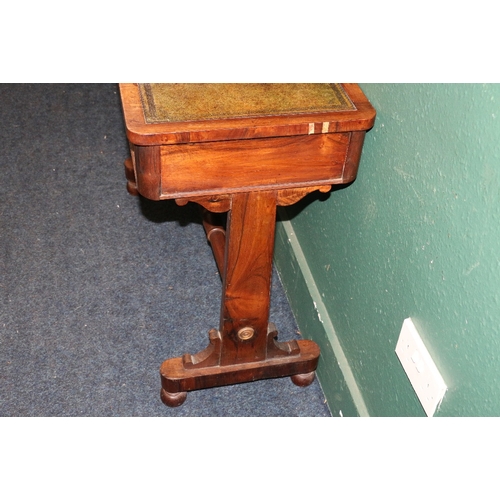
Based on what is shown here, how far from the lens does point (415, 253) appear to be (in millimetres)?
983

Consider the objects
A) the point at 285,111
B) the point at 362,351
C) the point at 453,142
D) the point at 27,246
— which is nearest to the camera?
the point at 453,142

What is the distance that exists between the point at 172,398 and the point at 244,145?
634 mm

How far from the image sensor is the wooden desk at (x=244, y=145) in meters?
0.94

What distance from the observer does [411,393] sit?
1064 millimetres

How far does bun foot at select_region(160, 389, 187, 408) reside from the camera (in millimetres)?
1379

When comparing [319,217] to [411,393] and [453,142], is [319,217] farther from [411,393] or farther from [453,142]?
[453,142]

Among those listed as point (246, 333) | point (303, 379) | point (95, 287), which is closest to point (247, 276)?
point (246, 333)

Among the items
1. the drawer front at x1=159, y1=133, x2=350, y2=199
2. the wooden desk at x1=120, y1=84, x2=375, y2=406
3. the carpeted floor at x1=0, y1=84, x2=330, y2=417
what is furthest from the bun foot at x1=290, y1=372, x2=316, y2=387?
the drawer front at x1=159, y1=133, x2=350, y2=199

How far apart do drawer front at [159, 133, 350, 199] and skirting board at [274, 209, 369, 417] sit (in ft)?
1.44

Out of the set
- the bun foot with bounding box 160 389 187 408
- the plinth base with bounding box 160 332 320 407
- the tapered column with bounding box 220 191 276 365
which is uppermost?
the tapered column with bounding box 220 191 276 365

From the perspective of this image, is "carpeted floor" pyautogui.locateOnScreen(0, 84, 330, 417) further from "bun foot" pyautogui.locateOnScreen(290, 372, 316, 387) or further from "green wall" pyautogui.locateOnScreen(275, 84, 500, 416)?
"green wall" pyautogui.locateOnScreen(275, 84, 500, 416)

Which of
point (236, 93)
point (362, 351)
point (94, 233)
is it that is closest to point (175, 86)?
point (236, 93)

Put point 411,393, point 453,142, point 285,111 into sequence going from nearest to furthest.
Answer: point 453,142 → point 285,111 → point 411,393

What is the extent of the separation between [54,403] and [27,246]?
0.50 metres
